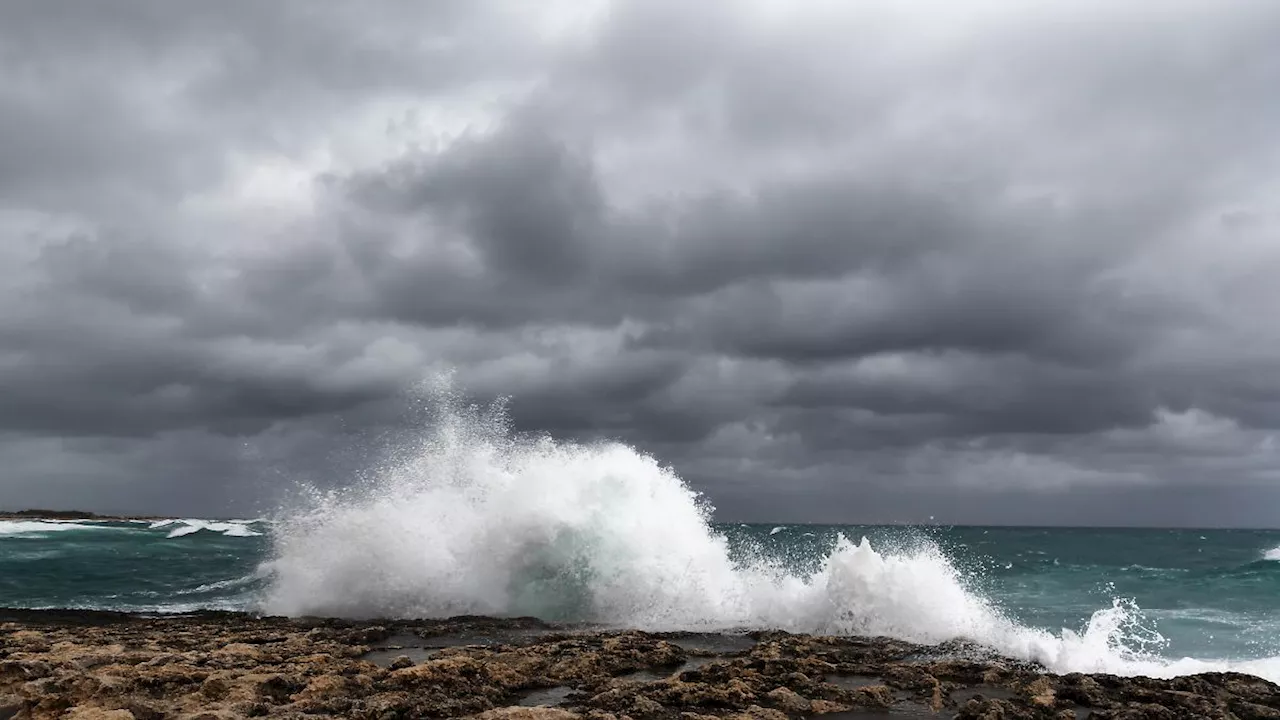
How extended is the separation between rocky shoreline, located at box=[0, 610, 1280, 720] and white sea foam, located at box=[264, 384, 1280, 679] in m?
3.34

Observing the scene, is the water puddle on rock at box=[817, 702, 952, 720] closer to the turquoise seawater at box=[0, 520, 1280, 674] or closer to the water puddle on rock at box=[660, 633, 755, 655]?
the water puddle on rock at box=[660, 633, 755, 655]

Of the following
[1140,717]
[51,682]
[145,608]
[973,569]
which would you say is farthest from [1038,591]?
[51,682]

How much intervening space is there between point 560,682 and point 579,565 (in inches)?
393

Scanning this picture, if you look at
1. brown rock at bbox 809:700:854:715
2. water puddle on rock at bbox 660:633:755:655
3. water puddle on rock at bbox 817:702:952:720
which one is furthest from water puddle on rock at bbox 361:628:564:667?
water puddle on rock at bbox 817:702:952:720

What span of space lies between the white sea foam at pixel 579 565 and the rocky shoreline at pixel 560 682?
11.0 ft

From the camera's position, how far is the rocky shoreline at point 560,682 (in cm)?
1021

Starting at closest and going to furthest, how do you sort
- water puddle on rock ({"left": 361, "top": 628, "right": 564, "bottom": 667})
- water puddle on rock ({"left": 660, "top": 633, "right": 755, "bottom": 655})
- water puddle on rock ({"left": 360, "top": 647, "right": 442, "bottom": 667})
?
water puddle on rock ({"left": 360, "top": 647, "right": 442, "bottom": 667})
water puddle on rock ({"left": 361, "top": 628, "right": 564, "bottom": 667})
water puddle on rock ({"left": 660, "top": 633, "right": 755, "bottom": 655})

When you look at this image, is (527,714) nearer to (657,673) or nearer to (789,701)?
(789,701)

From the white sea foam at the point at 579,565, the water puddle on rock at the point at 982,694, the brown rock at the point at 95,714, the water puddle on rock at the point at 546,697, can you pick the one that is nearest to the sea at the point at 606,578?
the white sea foam at the point at 579,565

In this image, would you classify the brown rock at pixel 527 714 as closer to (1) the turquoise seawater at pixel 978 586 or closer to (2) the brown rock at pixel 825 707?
(2) the brown rock at pixel 825 707

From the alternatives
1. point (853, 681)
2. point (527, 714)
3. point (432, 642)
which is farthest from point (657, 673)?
point (432, 642)

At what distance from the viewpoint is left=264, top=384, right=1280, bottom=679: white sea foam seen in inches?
765

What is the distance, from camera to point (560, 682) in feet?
40.2

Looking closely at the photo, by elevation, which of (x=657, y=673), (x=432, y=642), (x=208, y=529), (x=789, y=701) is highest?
(x=789, y=701)
